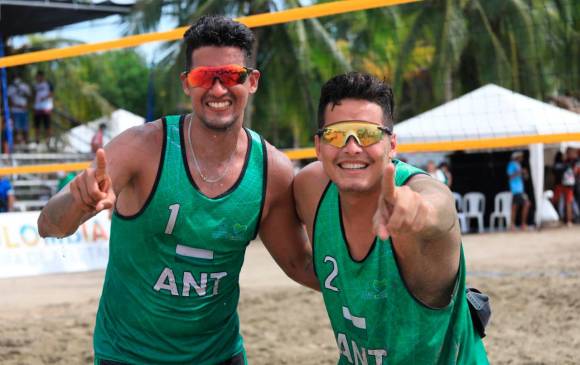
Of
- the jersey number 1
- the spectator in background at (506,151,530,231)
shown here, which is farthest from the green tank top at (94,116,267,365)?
the spectator in background at (506,151,530,231)

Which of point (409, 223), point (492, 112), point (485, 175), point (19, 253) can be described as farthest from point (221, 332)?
point (485, 175)

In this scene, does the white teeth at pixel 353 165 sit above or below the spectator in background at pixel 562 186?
above

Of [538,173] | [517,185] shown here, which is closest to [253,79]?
[517,185]

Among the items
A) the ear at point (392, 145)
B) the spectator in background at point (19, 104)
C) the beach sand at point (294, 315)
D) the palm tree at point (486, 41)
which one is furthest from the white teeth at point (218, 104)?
the palm tree at point (486, 41)

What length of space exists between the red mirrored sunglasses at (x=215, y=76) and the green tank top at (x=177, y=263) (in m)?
0.19

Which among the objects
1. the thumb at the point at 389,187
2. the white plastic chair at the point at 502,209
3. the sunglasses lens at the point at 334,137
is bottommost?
the white plastic chair at the point at 502,209

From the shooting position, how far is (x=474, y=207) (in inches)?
561

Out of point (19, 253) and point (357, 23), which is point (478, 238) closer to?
point (19, 253)

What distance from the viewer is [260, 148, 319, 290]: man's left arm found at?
269cm

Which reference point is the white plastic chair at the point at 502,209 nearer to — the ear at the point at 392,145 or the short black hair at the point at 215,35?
the short black hair at the point at 215,35

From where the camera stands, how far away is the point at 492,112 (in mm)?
11875

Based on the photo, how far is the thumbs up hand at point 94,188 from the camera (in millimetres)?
2068

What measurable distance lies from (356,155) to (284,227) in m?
0.65

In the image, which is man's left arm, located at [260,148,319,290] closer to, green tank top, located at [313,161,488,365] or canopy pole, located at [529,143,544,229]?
green tank top, located at [313,161,488,365]
